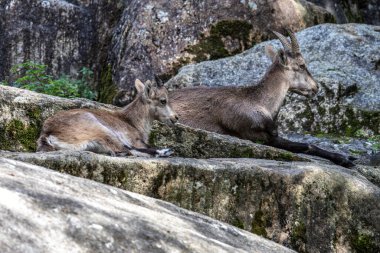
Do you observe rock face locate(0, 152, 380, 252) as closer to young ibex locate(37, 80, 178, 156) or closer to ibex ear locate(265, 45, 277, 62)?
young ibex locate(37, 80, 178, 156)

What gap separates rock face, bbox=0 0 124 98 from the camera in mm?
13133

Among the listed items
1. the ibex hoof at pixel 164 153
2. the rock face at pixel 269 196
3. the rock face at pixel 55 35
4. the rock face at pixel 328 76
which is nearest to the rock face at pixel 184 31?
the rock face at pixel 55 35

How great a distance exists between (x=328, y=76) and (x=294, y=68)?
0.86 meters

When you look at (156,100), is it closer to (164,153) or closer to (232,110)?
(232,110)

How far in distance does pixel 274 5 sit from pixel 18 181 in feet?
30.5

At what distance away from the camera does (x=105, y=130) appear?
25.9 feet

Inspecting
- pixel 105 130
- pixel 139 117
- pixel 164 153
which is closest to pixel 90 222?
pixel 164 153

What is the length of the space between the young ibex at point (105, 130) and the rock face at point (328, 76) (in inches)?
85.8

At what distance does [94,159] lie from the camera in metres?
6.19

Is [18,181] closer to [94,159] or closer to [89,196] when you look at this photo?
[89,196]

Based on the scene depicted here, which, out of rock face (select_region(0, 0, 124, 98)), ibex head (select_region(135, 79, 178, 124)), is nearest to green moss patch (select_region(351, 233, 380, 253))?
ibex head (select_region(135, 79, 178, 124))

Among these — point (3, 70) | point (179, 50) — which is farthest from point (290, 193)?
point (3, 70)

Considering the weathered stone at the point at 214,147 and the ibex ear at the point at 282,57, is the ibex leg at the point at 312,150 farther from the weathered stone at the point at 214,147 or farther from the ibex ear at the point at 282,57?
the ibex ear at the point at 282,57

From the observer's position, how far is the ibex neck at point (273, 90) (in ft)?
34.3
